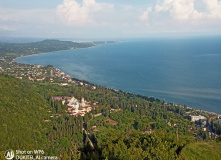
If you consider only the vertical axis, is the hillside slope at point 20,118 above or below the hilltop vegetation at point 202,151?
below

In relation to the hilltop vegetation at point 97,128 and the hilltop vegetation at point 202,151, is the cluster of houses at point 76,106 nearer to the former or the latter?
the hilltop vegetation at point 97,128

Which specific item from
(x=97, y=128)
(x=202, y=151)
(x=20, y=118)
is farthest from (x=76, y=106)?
(x=202, y=151)

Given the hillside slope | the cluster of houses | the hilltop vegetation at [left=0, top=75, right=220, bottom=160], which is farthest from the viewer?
the cluster of houses

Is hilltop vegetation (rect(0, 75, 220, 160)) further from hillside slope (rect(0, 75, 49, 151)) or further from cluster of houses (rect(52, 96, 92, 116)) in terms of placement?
cluster of houses (rect(52, 96, 92, 116))

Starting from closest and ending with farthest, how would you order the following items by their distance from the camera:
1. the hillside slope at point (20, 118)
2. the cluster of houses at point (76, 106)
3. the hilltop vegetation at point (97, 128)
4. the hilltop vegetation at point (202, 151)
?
the hilltop vegetation at point (202, 151) < the hilltop vegetation at point (97, 128) < the hillside slope at point (20, 118) < the cluster of houses at point (76, 106)

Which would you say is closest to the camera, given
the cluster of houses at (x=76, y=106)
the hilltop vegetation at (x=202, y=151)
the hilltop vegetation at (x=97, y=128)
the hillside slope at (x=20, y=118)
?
the hilltop vegetation at (x=202, y=151)

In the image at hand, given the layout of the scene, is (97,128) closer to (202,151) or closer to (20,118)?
(20,118)

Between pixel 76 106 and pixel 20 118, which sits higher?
pixel 20 118

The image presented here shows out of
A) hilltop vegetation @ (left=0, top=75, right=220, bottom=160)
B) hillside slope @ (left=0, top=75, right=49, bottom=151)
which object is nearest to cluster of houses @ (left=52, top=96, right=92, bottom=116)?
hilltop vegetation @ (left=0, top=75, right=220, bottom=160)

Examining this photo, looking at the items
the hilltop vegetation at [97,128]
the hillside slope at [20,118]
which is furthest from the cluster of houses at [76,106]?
the hillside slope at [20,118]
